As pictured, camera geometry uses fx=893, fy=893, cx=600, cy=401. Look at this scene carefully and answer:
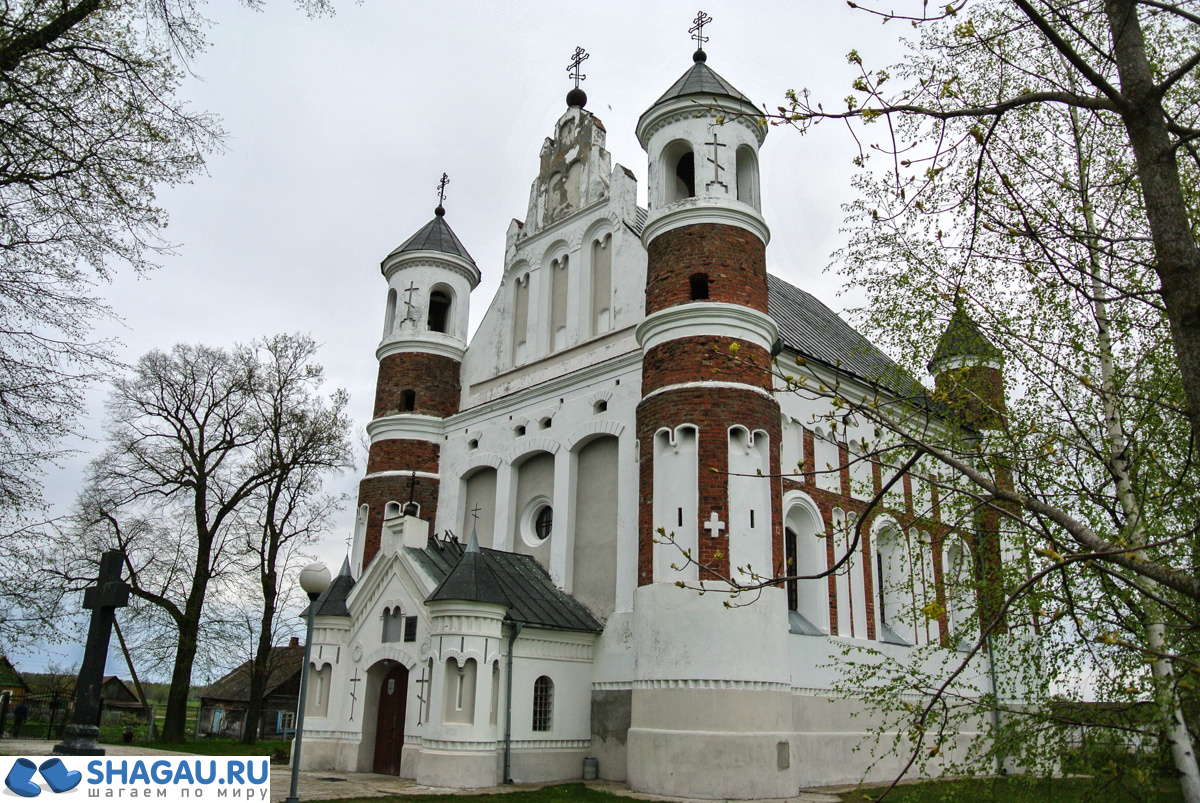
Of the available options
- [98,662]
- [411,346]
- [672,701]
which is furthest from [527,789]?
[411,346]

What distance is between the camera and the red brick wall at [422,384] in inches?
960

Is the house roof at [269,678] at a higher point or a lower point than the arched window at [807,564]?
lower

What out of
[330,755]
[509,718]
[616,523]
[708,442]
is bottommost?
[330,755]

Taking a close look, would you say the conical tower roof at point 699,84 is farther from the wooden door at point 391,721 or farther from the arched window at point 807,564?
the wooden door at point 391,721

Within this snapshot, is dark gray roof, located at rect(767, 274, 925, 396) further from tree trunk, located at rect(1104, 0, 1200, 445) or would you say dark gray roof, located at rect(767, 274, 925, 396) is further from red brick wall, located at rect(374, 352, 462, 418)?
tree trunk, located at rect(1104, 0, 1200, 445)

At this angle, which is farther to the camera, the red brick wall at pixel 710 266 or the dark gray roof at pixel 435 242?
the dark gray roof at pixel 435 242

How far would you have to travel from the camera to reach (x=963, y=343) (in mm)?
11156

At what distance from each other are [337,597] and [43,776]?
1175cm

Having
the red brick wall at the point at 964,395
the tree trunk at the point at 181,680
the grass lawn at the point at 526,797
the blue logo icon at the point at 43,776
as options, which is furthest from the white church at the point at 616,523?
the blue logo icon at the point at 43,776

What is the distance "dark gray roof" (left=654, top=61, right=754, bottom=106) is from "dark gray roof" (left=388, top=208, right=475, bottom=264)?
8129 mm

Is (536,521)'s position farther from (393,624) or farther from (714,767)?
(714,767)

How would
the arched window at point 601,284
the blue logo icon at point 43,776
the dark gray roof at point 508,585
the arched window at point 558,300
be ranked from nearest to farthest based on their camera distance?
the blue logo icon at point 43,776 → the dark gray roof at point 508,585 → the arched window at point 601,284 → the arched window at point 558,300

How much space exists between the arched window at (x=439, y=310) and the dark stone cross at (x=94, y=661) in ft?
50.0

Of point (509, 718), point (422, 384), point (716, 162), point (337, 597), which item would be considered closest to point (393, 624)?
point (337, 597)
